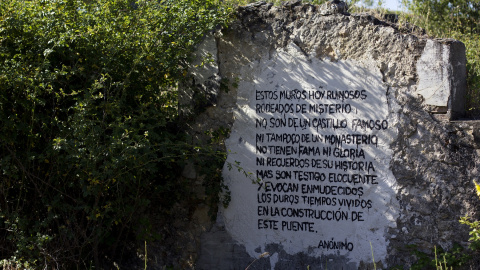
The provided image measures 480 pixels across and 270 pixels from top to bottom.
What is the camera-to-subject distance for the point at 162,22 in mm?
4164

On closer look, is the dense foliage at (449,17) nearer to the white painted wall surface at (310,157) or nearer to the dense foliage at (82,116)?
the white painted wall surface at (310,157)

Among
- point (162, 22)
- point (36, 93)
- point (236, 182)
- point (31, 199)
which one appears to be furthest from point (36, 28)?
→ point (236, 182)

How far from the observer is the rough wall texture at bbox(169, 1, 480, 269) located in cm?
371

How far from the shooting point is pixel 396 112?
153 inches

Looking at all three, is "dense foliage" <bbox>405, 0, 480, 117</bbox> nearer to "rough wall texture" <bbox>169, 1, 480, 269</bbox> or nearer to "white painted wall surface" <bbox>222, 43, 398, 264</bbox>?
"rough wall texture" <bbox>169, 1, 480, 269</bbox>

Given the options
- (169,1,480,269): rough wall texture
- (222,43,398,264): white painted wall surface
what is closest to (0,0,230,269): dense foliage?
(169,1,480,269): rough wall texture

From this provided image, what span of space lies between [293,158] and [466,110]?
1.48 metres

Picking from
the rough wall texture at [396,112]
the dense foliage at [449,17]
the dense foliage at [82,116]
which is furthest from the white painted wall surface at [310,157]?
the dense foliage at [449,17]

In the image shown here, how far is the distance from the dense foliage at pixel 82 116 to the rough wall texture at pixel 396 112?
387mm

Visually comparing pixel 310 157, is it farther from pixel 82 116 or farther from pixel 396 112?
pixel 82 116

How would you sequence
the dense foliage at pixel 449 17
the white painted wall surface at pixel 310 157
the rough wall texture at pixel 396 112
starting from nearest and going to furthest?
1. the rough wall texture at pixel 396 112
2. the white painted wall surface at pixel 310 157
3. the dense foliage at pixel 449 17

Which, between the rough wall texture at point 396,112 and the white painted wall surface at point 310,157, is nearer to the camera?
the rough wall texture at point 396,112

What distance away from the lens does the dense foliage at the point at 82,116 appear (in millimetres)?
3592

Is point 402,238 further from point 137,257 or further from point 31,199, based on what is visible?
point 31,199
